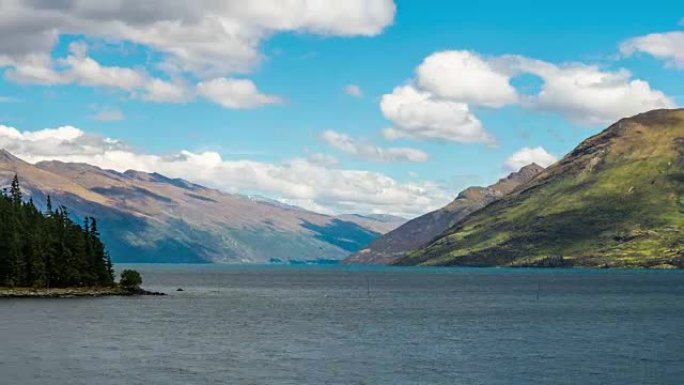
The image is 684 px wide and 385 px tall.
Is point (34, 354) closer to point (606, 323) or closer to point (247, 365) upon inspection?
point (247, 365)

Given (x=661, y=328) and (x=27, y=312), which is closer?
(x=661, y=328)

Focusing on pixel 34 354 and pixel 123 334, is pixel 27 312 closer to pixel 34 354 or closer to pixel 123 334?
pixel 123 334

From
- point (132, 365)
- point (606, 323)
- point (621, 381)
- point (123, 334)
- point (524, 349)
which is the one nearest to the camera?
point (621, 381)

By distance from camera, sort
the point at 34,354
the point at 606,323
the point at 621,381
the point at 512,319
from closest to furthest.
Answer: the point at 621,381, the point at 34,354, the point at 606,323, the point at 512,319

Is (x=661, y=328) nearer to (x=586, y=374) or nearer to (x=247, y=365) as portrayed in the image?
(x=586, y=374)

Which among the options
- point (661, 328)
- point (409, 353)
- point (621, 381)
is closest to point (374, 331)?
point (409, 353)

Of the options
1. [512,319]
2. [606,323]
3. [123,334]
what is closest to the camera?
[123,334]

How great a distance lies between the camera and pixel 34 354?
122 metres

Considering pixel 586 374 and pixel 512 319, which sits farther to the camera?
pixel 512 319

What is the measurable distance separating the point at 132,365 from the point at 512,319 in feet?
336

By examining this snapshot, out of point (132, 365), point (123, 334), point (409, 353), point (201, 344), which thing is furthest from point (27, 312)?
point (409, 353)

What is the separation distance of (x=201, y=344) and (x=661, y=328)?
3574 inches

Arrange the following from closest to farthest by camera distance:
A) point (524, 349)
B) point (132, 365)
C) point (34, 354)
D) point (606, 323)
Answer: point (132, 365) → point (34, 354) → point (524, 349) → point (606, 323)

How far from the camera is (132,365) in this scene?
11200 centimetres
